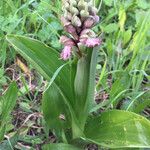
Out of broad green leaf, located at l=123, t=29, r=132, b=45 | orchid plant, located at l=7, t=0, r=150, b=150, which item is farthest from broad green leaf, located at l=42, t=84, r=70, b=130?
broad green leaf, located at l=123, t=29, r=132, b=45

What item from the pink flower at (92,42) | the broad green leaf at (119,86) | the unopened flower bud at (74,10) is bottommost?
the broad green leaf at (119,86)

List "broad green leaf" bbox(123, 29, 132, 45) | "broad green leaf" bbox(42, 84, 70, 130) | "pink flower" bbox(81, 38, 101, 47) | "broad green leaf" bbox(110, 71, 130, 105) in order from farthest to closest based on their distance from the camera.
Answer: "broad green leaf" bbox(123, 29, 132, 45)
"broad green leaf" bbox(110, 71, 130, 105)
"broad green leaf" bbox(42, 84, 70, 130)
"pink flower" bbox(81, 38, 101, 47)

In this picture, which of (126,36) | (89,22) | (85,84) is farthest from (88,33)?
(126,36)

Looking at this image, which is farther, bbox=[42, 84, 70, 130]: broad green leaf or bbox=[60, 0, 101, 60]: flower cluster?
bbox=[42, 84, 70, 130]: broad green leaf

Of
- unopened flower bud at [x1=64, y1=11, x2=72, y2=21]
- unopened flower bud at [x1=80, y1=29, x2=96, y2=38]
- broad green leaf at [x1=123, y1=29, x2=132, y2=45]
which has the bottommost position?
unopened flower bud at [x1=80, y1=29, x2=96, y2=38]

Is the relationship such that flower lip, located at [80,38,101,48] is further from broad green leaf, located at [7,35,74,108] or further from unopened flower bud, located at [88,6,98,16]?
broad green leaf, located at [7,35,74,108]

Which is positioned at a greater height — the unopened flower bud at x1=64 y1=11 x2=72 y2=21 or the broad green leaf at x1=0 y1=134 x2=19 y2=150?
the unopened flower bud at x1=64 y1=11 x2=72 y2=21

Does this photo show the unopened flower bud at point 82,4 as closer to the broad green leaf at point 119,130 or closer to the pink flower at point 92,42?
the pink flower at point 92,42

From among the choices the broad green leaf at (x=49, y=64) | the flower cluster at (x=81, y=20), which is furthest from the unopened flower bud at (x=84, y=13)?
the broad green leaf at (x=49, y=64)
